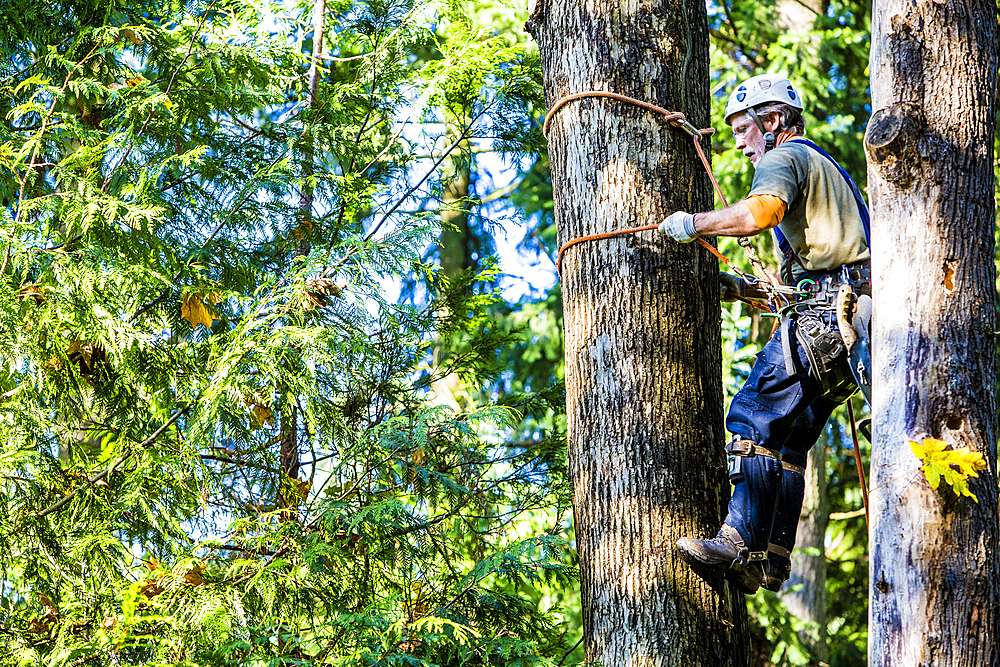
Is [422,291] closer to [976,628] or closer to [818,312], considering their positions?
[818,312]

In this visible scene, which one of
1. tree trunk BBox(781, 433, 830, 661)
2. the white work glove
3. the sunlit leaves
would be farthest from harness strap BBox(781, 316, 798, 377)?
tree trunk BBox(781, 433, 830, 661)

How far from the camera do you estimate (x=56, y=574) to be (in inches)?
168

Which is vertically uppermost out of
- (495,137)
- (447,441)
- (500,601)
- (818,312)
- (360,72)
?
(360,72)

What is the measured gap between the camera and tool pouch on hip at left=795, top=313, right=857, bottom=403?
3658 mm

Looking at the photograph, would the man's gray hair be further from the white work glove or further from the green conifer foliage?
the green conifer foliage

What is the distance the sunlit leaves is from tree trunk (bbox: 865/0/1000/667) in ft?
0.08

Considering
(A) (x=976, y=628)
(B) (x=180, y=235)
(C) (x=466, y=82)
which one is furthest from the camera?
(C) (x=466, y=82)

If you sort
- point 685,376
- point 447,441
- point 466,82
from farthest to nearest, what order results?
point 466,82 < point 447,441 < point 685,376

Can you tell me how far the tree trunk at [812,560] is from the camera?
905 centimetres

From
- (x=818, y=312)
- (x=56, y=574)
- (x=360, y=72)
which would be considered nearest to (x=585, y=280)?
(x=818, y=312)

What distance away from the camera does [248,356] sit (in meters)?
4.17

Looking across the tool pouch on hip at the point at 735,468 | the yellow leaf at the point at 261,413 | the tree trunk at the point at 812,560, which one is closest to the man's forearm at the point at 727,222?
the tool pouch on hip at the point at 735,468

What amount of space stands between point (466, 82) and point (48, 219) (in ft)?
7.41

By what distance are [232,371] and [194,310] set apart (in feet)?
2.08
